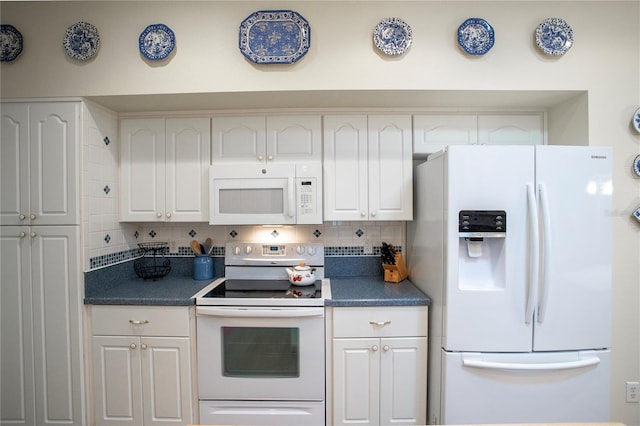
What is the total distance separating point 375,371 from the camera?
66.3 inches

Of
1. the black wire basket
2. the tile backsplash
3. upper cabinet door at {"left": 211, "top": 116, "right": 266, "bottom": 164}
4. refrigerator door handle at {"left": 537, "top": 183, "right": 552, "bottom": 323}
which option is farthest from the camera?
the tile backsplash

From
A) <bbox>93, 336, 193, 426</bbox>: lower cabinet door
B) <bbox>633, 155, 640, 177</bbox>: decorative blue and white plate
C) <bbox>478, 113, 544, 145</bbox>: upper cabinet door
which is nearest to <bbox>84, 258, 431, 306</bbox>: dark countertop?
<bbox>93, 336, 193, 426</bbox>: lower cabinet door

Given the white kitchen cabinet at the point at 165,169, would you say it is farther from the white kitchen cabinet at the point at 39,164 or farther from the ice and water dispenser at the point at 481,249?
the ice and water dispenser at the point at 481,249

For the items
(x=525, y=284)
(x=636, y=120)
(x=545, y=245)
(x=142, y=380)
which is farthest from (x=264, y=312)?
(x=636, y=120)

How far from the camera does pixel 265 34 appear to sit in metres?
1.71

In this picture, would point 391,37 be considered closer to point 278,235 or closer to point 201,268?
point 278,235

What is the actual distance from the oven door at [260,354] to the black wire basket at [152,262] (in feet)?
2.29

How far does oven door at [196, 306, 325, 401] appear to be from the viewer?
1.68m

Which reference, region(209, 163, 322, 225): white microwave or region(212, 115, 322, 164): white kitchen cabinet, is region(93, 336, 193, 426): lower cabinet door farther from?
region(212, 115, 322, 164): white kitchen cabinet

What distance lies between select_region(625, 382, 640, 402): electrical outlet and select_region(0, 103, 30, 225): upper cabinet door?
3748mm

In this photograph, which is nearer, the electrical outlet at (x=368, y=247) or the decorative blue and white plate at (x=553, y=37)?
the decorative blue and white plate at (x=553, y=37)

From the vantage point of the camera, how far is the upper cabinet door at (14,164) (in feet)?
5.65

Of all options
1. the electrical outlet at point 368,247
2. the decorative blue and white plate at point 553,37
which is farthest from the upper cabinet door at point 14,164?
the decorative blue and white plate at point 553,37

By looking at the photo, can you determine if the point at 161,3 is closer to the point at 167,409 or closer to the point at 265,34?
the point at 265,34
